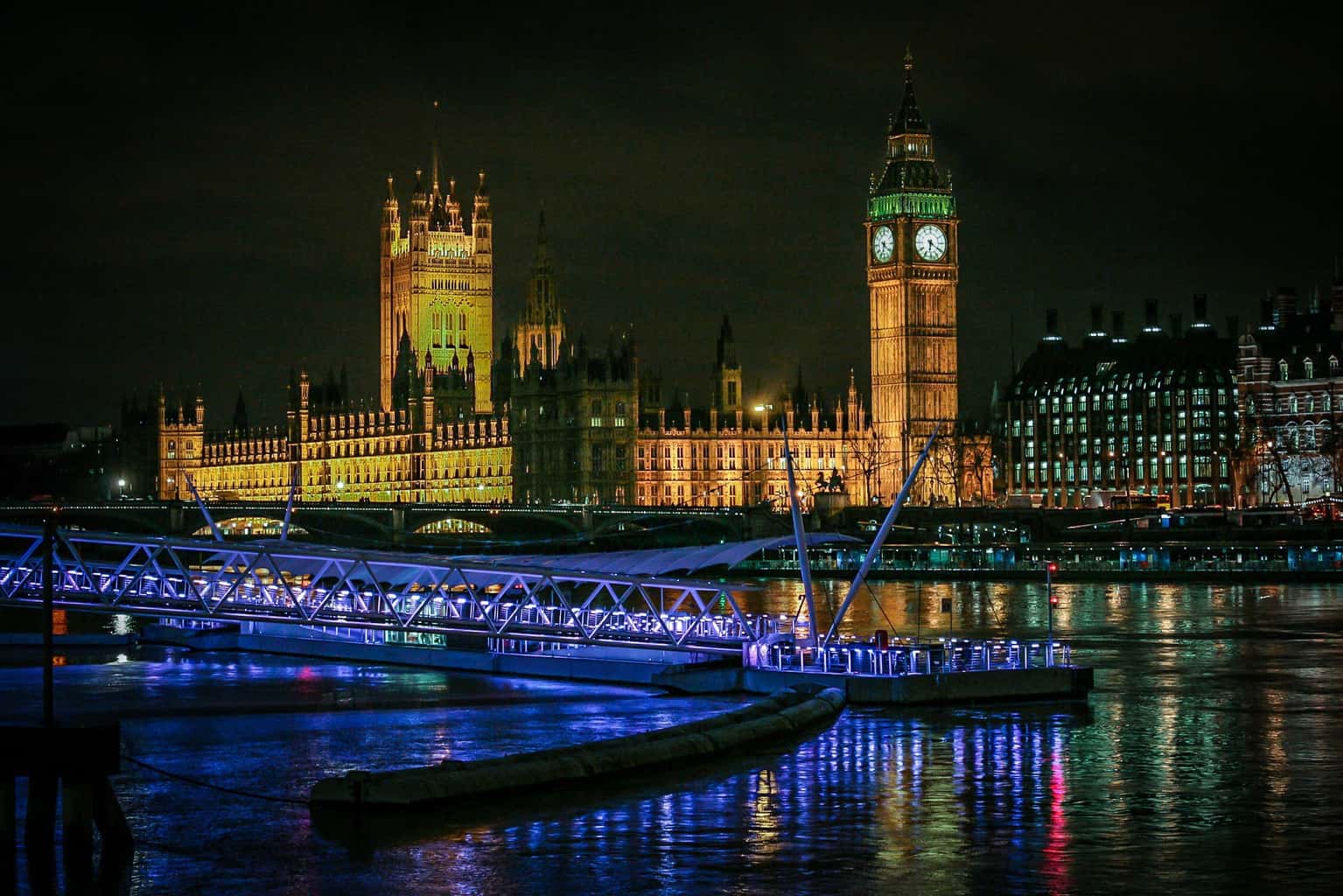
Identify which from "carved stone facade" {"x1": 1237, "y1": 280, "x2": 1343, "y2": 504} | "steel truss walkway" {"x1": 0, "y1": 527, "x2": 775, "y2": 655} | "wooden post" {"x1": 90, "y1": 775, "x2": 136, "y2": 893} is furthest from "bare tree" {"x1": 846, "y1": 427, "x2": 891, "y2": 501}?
"wooden post" {"x1": 90, "y1": 775, "x2": 136, "y2": 893}

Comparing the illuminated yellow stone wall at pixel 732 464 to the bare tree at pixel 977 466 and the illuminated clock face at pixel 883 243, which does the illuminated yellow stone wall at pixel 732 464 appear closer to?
the bare tree at pixel 977 466

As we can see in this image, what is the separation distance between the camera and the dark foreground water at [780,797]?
2861cm

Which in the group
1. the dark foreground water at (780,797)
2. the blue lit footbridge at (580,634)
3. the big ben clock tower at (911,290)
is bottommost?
the dark foreground water at (780,797)

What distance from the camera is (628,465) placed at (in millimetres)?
170375

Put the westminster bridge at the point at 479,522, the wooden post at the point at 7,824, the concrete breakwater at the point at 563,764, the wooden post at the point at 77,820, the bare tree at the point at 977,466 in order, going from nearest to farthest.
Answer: the wooden post at the point at 7,824 → the wooden post at the point at 77,820 → the concrete breakwater at the point at 563,764 → the westminster bridge at the point at 479,522 → the bare tree at the point at 977,466

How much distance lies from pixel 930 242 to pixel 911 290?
4.08 metres

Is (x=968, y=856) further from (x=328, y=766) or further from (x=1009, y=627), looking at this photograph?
(x=1009, y=627)

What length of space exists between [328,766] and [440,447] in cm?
15074

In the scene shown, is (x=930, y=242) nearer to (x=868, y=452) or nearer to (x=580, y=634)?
(x=868, y=452)

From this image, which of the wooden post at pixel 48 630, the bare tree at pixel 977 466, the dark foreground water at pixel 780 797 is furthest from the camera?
the bare tree at pixel 977 466

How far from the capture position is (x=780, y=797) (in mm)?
34094

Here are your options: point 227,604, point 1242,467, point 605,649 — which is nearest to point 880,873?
point 605,649

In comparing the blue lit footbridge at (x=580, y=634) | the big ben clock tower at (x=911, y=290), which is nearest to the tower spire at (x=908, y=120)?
the big ben clock tower at (x=911, y=290)

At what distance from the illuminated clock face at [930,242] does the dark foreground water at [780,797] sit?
122189 millimetres
